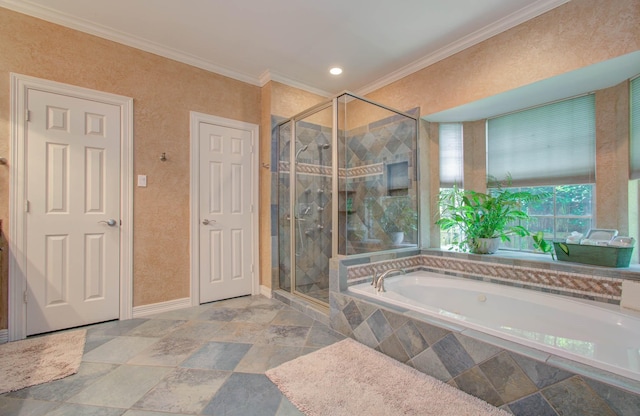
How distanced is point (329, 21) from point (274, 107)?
116 cm

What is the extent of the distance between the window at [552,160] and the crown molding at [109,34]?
287 cm

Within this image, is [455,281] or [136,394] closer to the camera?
[136,394]

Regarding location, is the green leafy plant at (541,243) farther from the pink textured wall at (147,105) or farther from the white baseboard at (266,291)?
the pink textured wall at (147,105)

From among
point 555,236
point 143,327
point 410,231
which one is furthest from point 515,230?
point 143,327

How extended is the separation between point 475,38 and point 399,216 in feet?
5.63

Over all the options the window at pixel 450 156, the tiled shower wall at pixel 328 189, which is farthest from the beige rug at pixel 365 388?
the window at pixel 450 156

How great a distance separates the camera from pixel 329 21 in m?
2.26

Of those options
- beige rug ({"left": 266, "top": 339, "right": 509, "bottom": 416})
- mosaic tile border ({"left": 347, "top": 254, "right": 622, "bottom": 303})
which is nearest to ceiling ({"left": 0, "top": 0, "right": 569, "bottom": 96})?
mosaic tile border ({"left": 347, "top": 254, "right": 622, "bottom": 303})

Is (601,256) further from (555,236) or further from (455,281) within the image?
(455,281)

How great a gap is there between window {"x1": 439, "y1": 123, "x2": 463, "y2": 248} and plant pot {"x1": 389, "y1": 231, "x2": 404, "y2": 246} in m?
0.56

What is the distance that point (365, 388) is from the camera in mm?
1523

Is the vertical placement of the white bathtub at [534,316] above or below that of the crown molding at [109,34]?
below

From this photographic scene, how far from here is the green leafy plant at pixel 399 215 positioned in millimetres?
2943

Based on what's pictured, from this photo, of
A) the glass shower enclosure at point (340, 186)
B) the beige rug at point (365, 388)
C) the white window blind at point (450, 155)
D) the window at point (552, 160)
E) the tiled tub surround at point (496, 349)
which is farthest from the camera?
the white window blind at point (450, 155)
